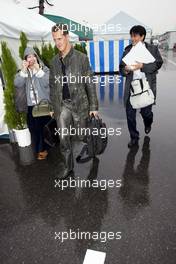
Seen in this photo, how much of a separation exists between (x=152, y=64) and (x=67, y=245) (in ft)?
11.2

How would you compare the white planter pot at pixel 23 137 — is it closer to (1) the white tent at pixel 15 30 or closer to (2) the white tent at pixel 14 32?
(2) the white tent at pixel 14 32

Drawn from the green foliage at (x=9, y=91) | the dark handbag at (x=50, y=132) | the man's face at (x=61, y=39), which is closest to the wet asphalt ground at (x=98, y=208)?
the dark handbag at (x=50, y=132)

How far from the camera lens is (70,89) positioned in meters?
3.71

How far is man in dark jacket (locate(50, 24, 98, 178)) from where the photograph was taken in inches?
143

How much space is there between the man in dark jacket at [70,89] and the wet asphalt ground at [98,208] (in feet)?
2.28

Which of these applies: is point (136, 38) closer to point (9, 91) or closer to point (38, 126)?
point (38, 126)

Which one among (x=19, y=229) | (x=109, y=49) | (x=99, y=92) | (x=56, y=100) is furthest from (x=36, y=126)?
(x=109, y=49)

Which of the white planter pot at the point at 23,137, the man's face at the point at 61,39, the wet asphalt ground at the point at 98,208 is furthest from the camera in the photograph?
the white planter pot at the point at 23,137

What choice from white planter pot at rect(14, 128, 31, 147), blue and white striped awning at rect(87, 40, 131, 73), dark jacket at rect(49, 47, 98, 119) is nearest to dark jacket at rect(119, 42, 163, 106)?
dark jacket at rect(49, 47, 98, 119)

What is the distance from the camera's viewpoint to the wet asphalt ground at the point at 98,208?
2689 mm

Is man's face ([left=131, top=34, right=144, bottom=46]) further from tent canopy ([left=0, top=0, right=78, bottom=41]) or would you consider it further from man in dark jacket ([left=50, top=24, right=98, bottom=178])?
tent canopy ([left=0, top=0, right=78, bottom=41])

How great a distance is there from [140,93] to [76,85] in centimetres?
157

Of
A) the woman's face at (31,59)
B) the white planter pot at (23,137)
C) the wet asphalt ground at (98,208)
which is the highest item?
the woman's face at (31,59)

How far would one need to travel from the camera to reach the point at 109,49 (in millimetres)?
14844
